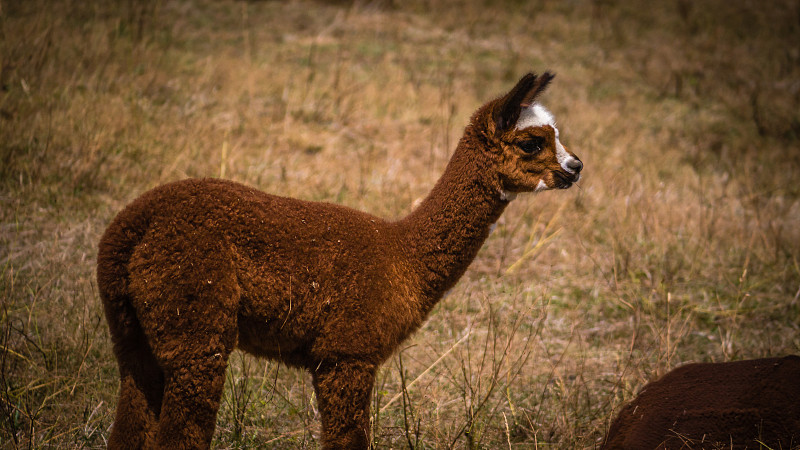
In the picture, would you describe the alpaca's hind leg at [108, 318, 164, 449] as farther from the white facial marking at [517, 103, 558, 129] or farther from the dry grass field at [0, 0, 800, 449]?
the white facial marking at [517, 103, 558, 129]

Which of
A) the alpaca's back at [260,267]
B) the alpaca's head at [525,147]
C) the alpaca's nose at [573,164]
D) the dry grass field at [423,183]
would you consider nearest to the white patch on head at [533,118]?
the alpaca's head at [525,147]

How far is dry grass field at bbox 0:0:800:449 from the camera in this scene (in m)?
3.99

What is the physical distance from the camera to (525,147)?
322 centimetres

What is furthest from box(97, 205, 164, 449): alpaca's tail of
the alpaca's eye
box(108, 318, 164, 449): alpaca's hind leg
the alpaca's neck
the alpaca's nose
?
the alpaca's nose

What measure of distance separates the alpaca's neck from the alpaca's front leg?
0.55 metres

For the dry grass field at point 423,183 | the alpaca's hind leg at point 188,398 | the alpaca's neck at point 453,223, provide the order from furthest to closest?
1. the dry grass field at point 423,183
2. the alpaca's neck at point 453,223
3. the alpaca's hind leg at point 188,398

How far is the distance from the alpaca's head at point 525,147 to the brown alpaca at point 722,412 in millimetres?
1127

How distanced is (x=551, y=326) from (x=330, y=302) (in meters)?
3.06

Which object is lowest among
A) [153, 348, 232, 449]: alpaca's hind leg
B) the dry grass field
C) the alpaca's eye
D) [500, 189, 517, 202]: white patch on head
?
the dry grass field

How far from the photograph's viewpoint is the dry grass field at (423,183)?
13.1 feet

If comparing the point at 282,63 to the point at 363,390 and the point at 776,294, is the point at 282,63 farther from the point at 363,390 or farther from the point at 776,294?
the point at 363,390

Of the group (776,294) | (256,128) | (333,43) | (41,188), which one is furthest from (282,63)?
(776,294)

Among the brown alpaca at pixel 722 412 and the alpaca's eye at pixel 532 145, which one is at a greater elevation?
the alpaca's eye at pixel 532 145

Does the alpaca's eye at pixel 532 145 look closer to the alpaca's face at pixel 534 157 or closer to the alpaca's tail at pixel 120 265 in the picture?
the alpaca's face at pixel 534 157
